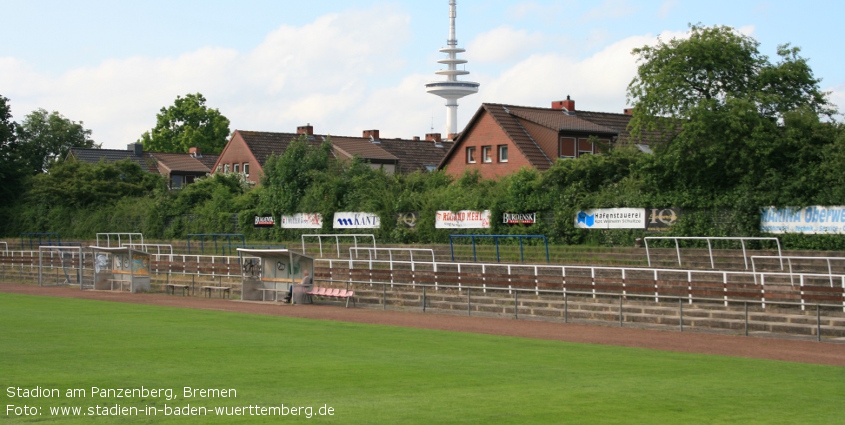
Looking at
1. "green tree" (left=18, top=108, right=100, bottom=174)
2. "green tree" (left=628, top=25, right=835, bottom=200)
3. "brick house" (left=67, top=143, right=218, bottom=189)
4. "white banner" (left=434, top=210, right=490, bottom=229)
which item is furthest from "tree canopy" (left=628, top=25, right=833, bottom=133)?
"green tree" (left=18, top=108, right=100, bottom=174)

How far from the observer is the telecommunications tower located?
15312 centimetres

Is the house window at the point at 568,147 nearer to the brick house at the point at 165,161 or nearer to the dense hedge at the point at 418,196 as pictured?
the dense hedge at the point at 418,196

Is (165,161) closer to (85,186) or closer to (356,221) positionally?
(85,186)

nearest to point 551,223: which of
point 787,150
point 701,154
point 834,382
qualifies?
point 701,154

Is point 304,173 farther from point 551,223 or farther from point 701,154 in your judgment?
point 701,154

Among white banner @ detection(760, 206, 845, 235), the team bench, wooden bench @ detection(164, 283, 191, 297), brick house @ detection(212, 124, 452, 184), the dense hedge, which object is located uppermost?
brick house @ detection(212, 124, 452, 184)

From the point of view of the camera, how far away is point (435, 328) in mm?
20578

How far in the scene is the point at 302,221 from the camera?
43844mm

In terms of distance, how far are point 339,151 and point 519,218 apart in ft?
122

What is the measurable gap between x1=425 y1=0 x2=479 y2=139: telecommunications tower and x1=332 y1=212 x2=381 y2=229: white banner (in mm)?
109347

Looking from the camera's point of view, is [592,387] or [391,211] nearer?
[592,387]

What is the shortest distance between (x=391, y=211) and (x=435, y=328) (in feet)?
62.5

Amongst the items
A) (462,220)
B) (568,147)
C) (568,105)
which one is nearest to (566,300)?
(462,220)

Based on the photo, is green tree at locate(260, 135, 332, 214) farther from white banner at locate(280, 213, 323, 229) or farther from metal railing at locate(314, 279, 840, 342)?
metal railing at locate(314, 279, 840, 342)
